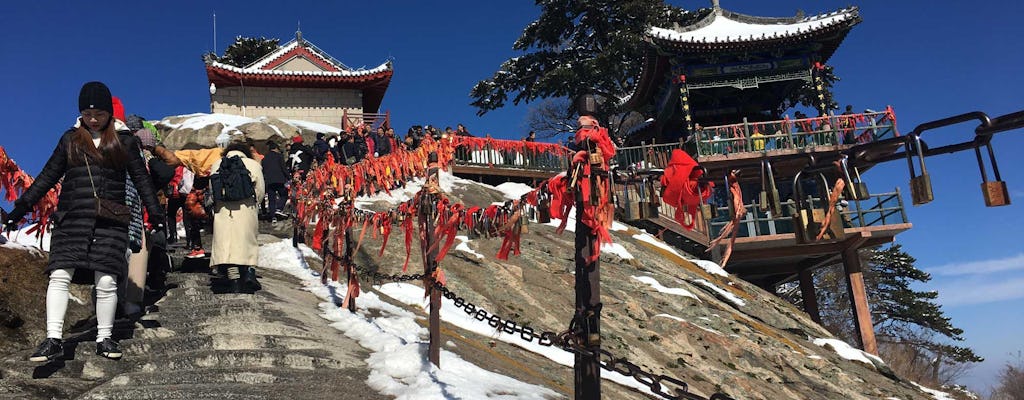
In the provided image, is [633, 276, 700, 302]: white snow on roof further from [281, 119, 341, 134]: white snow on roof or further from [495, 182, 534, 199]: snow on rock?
[281, 119, 341, 134]: white snow on roof

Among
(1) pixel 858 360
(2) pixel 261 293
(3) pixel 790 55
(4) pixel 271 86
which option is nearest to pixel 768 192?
(2) pixel 261 293

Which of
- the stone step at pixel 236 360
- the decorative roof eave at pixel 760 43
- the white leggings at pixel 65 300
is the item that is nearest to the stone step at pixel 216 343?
the stone step at pixel 236 360

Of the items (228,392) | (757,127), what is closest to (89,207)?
(228,392)

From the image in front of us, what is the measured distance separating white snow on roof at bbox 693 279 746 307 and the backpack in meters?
9.86

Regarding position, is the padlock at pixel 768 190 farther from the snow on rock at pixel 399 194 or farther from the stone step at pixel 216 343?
the snow on rock at pixel 399 194

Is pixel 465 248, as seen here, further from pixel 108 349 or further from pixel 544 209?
pixel 544 209

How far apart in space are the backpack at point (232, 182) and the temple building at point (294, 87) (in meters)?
24.2

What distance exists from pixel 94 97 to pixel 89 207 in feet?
2.80

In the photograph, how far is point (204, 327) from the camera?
587 centimetres

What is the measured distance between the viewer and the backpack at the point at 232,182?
6.89 metres

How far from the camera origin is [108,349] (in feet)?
16.1

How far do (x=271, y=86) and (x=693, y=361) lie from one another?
85.6 ft

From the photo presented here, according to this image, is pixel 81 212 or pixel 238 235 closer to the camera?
pixel 81 212

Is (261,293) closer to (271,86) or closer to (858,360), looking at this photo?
(858,360)
